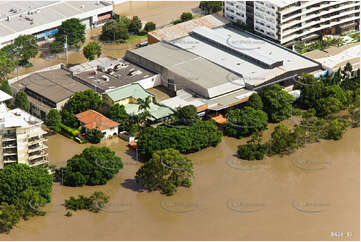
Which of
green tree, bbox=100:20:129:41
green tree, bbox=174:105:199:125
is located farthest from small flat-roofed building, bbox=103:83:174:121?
green tree, bbox=100:20:129:41

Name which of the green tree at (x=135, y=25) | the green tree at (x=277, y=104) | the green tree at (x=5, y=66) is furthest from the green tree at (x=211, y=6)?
the green tree at (x=5, y=66)

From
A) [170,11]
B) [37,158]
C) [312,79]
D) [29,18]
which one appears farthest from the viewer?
[170,11]

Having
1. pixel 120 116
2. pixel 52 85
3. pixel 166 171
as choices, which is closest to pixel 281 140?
pixel 166 171

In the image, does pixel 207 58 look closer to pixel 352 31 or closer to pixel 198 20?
pixel 198 20

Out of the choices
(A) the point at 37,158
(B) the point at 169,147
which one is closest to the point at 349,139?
(B) the point at 169,147

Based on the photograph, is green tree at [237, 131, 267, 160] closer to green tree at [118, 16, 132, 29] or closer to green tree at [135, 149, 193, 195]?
green tree at [135, 149, 193, 195]

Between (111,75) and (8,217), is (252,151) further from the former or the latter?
(8,217)
